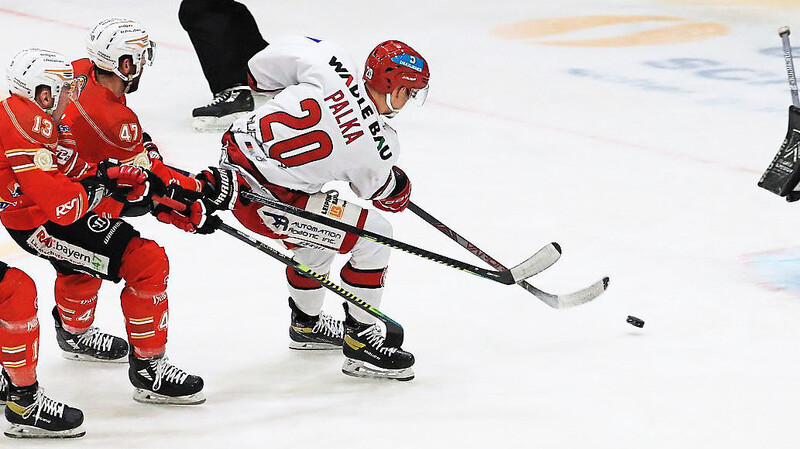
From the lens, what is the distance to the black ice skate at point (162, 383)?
9.62 feet

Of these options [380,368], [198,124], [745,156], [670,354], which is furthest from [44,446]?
[745,156]

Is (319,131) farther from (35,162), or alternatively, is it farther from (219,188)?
(35,162)

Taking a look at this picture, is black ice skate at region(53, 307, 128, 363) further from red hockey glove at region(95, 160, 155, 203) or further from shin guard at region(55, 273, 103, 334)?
red hockey glove at region(95, 160, 155, 203)

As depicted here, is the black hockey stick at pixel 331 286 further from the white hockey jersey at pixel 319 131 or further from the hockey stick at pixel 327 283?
the white hockey jersey at pixel 319 131

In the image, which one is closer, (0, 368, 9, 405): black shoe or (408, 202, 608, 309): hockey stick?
(0, 368, 9, 405): black shoe

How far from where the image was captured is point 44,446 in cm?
271

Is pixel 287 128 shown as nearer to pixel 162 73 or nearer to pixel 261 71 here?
pixel 261 71

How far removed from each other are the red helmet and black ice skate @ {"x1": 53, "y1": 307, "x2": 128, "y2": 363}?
1.01 m

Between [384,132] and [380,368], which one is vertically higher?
[384,132]

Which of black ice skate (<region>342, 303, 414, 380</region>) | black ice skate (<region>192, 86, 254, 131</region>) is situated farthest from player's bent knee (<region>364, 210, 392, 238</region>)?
black ice skate (<region>192, 86, 254, 131</region>)

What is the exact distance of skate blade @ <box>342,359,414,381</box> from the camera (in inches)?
122

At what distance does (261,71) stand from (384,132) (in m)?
0.40

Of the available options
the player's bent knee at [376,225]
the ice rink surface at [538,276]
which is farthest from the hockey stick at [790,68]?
the player's bent knee at [376,225]

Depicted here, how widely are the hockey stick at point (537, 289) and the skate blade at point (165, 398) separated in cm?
85
